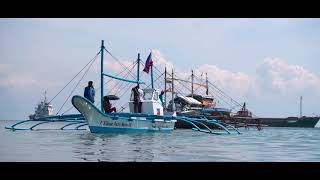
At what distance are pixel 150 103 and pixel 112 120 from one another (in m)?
4.54

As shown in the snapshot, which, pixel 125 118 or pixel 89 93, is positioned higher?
pixel 89 93

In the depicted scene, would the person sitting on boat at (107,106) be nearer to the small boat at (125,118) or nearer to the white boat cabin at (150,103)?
the small boat at (125,118)

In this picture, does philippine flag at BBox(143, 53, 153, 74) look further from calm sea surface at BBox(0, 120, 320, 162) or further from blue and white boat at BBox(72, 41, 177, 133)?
calm sea surface at BBox(0, 120, 320, 162)

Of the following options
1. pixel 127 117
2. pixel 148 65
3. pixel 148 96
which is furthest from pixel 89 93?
pixel 148 65

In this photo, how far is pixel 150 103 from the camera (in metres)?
32.3

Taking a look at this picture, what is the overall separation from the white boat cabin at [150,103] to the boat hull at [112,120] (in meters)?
0.98

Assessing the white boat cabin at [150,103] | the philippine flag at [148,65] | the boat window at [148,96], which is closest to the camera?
the white boat cabin at [150,103]

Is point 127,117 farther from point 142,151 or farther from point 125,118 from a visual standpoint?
point 142,151

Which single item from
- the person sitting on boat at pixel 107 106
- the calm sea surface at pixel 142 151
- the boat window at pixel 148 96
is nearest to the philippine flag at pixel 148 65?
the boat window at pixel 148 96

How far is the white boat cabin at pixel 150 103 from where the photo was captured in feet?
106
